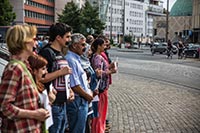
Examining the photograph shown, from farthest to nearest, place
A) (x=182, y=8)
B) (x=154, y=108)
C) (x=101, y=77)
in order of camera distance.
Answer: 1. (x=182, y=8)
2. (x=154, y=108)
3. (x=101, y=77)

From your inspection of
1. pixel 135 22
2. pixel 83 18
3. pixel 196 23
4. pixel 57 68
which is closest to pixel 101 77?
pixel 57 68

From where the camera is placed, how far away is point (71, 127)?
4.86 meters

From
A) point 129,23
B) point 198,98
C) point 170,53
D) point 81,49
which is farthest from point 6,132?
point 129,23

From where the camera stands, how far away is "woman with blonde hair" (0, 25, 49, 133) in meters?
3.02

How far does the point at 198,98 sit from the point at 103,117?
5653 millimetres

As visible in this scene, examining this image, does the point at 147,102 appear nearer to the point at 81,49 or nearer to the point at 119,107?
the point at 119,107

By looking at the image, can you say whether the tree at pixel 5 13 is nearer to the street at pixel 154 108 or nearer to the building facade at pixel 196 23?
the building facade at pixel 196 23

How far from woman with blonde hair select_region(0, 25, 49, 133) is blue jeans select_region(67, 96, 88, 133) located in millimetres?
1605

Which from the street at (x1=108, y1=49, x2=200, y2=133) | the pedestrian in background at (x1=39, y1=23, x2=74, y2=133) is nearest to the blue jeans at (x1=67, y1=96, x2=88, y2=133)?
the pedestrian in background at (x1=39, y1=23, x2=74, y2=133)

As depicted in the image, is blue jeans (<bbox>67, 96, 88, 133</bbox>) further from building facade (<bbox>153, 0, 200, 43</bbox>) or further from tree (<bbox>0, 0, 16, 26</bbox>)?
building facade (<bbox>153, 0, 200, 43</bbox>)

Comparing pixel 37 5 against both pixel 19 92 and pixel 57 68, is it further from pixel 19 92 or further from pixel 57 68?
pixel 19 92

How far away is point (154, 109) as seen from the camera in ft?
30.9

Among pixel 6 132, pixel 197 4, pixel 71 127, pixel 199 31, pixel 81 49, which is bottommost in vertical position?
pixel 71 127

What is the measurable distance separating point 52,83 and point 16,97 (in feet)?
4.08
